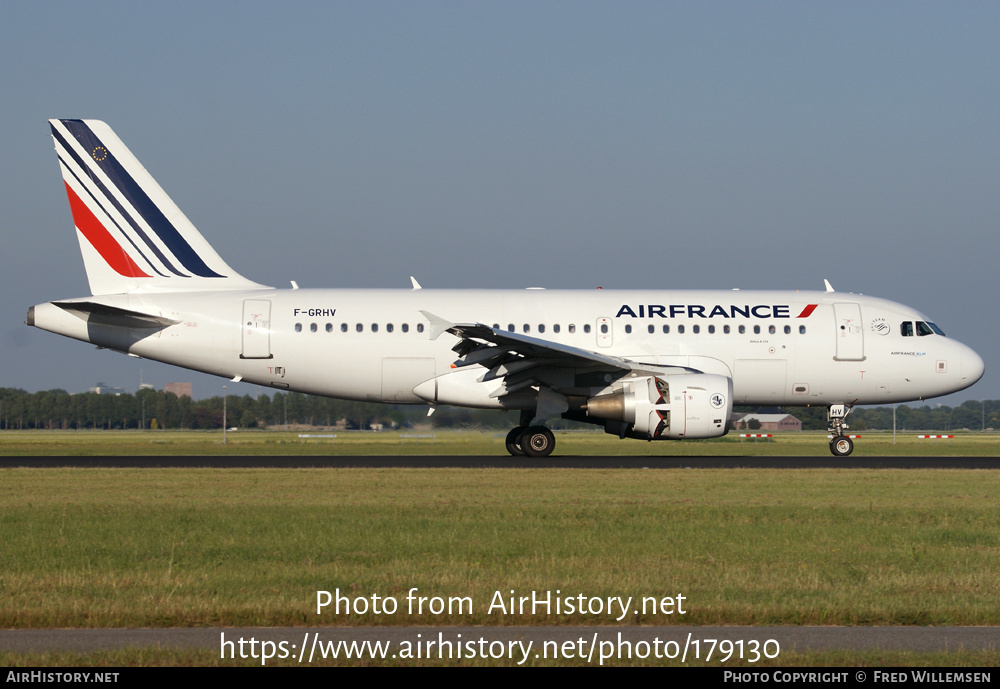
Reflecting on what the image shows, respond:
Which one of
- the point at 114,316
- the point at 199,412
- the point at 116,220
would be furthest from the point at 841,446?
the point at 199,412

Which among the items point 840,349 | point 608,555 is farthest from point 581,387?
point 608,555

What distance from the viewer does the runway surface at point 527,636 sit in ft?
22.5

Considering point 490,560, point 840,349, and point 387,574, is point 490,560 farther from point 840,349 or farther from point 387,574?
point 840,349

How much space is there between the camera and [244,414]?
65.4 metres

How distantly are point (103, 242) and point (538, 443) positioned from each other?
1182 centimetres

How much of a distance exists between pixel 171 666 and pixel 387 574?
10.9 ft

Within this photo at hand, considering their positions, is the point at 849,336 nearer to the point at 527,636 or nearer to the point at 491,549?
the point at 491,549

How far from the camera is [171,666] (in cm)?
626

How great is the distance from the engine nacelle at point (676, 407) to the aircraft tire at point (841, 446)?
5.39m

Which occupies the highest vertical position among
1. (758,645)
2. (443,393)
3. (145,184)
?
(145,184)

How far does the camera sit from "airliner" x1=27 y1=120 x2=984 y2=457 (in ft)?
83.9

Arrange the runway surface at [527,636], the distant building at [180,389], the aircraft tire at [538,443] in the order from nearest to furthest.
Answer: the runway surface at [527,636]
the aircraft tire at [538,443]
the distant building at [180,389]

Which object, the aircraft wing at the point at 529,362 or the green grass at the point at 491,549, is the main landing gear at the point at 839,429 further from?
the green grass at the point at 491,549

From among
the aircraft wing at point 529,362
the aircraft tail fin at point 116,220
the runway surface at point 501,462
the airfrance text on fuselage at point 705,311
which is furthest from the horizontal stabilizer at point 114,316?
the airfrance text on fuselage at point 705,311
